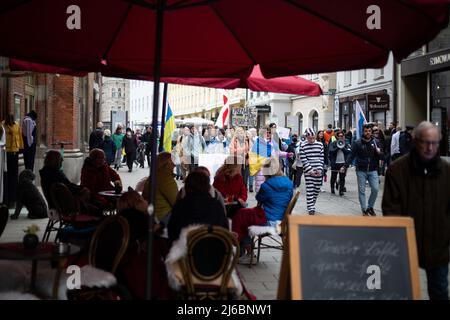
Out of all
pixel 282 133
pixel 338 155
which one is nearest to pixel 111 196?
pixel 338 155

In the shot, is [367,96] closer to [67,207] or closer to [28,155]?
[28,155]

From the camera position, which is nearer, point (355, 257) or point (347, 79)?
point (355, 257)

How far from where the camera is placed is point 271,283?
7.62 meters

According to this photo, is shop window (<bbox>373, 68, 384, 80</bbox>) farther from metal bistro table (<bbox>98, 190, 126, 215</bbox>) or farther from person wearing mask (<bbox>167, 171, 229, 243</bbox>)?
person wearing mask (<bbox>167, 171, 229, 243</bbox>)

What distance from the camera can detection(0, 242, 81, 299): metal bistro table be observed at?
5.02 metres

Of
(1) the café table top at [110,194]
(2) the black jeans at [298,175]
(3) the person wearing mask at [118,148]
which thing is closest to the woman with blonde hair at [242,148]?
(2) the black jeans at [298,175]

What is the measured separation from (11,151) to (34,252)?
26.2 ft

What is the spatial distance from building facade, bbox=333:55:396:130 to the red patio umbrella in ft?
62.7

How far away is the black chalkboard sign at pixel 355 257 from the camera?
180 inches

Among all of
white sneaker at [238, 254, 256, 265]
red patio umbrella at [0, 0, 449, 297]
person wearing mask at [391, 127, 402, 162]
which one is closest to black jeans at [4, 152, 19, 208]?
red patio umbrella at [0, 0, 449, 297]

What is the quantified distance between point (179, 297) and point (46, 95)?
15269 millimetres

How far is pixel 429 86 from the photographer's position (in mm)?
26328

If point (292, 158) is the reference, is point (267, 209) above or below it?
below
